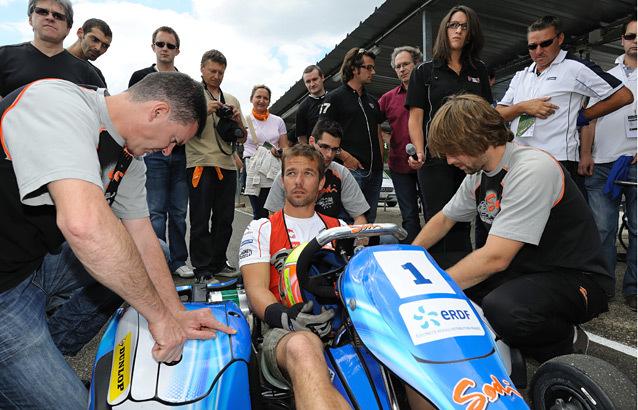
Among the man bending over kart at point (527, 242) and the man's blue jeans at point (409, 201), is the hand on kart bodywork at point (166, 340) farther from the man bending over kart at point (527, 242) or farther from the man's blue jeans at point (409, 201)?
the man's blue jeans at point (409, 201)

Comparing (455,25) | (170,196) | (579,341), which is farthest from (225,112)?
(579,341)

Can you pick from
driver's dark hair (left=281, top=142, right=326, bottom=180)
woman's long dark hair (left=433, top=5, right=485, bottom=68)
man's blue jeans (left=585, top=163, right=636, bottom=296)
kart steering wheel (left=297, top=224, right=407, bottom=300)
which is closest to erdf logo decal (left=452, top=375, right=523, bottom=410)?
kart steering wheel (left=297, top=224, right=407, bottom=300)

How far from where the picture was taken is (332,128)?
3537 mm

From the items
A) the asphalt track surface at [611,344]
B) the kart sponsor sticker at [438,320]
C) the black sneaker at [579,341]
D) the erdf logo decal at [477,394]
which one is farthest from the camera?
the asphalt track surface at [611,344]

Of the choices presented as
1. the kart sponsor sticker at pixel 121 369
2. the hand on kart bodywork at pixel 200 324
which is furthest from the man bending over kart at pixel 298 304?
the kart sponsor sticker at pixel 121 369

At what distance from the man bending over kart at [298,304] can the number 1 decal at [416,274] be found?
368mm

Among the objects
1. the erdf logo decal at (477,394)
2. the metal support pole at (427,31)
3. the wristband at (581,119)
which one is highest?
the metal support pole at (427,31)

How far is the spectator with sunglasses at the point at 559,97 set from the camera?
10.5 ft

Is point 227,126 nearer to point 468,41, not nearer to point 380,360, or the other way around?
point 468,41

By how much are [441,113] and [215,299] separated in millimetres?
1626

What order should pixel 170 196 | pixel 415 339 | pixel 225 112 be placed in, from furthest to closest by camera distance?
1. pixel 170 196
2. pixel 225 112
3. pixel 415 339

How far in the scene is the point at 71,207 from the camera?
1.30 metres

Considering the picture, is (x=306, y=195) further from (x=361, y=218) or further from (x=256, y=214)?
A: (x=256, y=214)

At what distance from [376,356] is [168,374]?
74cm
